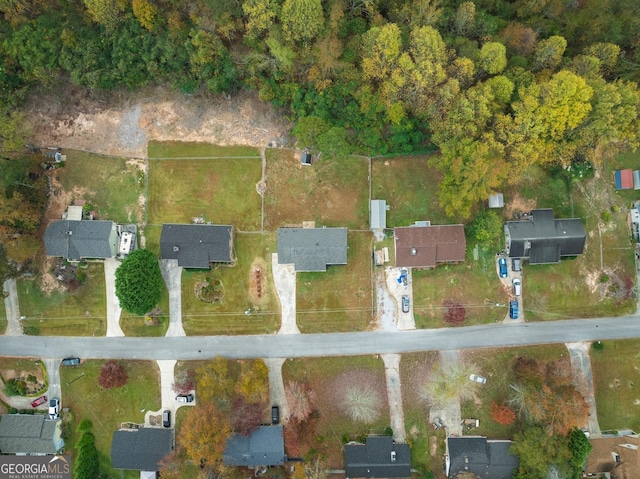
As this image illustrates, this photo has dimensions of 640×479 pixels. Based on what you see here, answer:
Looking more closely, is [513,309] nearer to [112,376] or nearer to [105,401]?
[112,376]

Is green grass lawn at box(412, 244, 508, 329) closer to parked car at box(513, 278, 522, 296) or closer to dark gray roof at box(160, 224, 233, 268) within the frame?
parked car at box(513, 278, 522, 296)

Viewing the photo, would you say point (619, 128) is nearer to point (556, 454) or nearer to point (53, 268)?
point (556, 454)

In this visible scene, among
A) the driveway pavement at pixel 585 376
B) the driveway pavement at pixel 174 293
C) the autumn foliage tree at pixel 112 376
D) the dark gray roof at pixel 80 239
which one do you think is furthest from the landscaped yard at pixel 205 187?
the driveway pavement at pixel 585 376

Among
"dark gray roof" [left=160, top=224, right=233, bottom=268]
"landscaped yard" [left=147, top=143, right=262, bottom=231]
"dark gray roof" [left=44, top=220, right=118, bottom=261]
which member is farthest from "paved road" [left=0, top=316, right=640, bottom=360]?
"landscaped yard" [left=147, top=143, right=262, bottom=231]

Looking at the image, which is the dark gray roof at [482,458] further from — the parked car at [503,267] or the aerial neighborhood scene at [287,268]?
the parked car at [503,267]

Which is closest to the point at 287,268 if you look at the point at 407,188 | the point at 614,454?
the point at 407,188

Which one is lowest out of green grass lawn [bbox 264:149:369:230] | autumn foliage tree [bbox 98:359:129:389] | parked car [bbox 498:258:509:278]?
autumn foliage tree [bbox 98:359:129:389]
